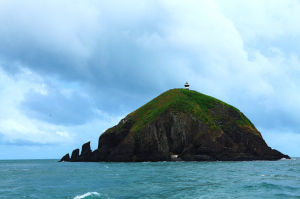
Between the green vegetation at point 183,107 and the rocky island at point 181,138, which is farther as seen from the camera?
the green vegetation at point 183,107

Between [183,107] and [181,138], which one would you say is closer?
[181,138]

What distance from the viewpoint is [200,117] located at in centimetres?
12731

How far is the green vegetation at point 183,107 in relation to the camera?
421 ft

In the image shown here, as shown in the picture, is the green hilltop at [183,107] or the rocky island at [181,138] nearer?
the rocky island at [181,138]

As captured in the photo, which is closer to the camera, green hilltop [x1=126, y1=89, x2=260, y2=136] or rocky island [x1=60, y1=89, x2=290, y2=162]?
rocky island [x1=60, y1=89, x2=290, y2=162]

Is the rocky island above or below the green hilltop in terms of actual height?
below

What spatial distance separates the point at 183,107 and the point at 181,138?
59.3ft

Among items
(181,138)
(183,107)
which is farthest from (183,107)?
(181,138)

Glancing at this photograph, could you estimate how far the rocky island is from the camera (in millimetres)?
115375

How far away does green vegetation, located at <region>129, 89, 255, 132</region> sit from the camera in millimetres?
128250

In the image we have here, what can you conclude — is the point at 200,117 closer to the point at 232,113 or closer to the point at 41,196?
the point at 232,113

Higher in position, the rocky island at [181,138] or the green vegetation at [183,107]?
the green vegetation at [183,107]

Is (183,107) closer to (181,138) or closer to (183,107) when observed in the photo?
(183,107)

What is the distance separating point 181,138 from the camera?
390 feet
